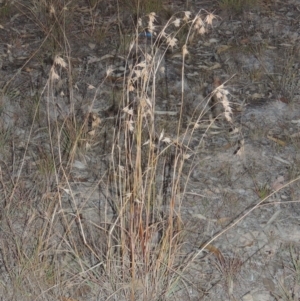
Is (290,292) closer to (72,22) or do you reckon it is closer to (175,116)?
(175,116)

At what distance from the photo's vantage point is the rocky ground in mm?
3143

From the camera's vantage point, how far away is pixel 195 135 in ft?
13.1

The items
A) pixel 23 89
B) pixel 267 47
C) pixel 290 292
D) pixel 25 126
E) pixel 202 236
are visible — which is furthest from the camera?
pixel 267 47

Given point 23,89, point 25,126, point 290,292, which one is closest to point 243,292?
point 290,292

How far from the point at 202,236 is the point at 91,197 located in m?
0.54

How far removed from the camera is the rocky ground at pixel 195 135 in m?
3.14

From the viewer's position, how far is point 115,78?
443cm

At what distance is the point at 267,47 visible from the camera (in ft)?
15.3

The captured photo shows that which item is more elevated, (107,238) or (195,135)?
(107,238)

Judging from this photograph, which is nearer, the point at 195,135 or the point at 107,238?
the point at 107,238

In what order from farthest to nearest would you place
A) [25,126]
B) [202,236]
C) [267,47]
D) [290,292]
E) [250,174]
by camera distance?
[267,47] < [25,126] < [250,174] < [202,236] < [290,292]

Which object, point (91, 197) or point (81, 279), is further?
point (91, 197)

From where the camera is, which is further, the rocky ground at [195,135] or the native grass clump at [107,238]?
the rocky ground at [195,135]

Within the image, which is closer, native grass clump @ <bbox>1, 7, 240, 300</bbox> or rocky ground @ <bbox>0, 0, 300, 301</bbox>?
native grass clump @ <bbox>1, 7, 240, 300</bbox>
